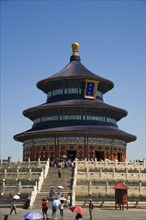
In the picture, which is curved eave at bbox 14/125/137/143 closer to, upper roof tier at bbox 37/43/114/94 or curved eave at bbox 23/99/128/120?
curved eave at bbox 23/99/128/120

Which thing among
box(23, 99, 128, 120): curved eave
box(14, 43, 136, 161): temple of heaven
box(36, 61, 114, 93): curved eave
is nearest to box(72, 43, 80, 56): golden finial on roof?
box(36, 61, 114, 93): curved eave

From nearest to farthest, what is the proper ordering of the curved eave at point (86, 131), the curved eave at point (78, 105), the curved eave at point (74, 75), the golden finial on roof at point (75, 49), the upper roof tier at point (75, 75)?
the curved eave at point (86, 131)
the curved eave at point (78, 105)
the curved eave at point (74, 75)
the upper roof tier at point (75, 75)
the golden finial on roof at point (75, 49)

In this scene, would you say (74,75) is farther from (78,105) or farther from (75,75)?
(78,105)

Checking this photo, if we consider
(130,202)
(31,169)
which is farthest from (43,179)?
(130,202)

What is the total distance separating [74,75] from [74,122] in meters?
6.73

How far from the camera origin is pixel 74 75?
53000 mm

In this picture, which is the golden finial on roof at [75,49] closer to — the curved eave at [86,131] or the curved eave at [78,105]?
the curved eave at [78,105]

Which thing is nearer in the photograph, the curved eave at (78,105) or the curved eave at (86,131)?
the curved eave at (86,131)

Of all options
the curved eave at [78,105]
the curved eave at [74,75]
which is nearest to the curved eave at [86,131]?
the curved eave at [78,105]

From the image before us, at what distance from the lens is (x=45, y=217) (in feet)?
71.0

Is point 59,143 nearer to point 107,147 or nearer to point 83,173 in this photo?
point 107,147

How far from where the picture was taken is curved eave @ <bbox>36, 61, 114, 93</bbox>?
174 feet

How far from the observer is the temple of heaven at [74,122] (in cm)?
4888

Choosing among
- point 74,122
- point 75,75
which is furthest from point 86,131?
point 75,75
